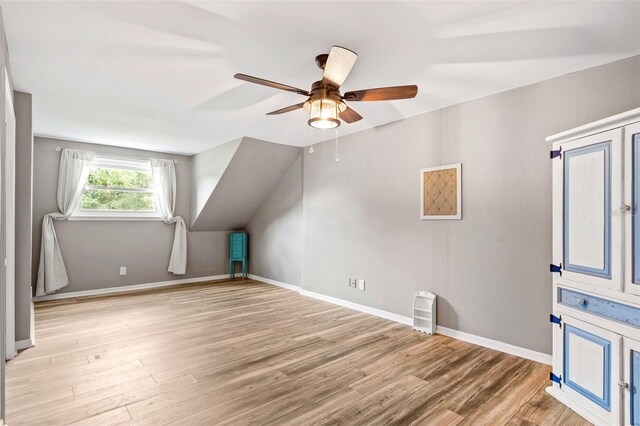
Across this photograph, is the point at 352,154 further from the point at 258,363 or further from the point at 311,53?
the point at 258,363

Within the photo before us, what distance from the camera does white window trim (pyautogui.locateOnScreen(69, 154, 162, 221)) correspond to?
533cm

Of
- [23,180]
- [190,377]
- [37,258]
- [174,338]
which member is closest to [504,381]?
[190,377]

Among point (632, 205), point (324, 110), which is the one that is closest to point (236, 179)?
point (324, 110)

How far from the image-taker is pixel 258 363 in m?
2.86

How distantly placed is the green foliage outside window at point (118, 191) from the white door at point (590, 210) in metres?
6.11

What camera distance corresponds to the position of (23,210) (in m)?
3.16

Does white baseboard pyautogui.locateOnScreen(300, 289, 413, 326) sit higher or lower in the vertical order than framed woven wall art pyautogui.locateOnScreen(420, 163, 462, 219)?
lower

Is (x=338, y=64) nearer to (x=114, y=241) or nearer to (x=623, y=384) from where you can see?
(x=623, y=384)

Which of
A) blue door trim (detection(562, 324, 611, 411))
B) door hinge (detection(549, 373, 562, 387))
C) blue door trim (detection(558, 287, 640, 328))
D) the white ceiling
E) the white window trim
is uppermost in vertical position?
the white ceiling

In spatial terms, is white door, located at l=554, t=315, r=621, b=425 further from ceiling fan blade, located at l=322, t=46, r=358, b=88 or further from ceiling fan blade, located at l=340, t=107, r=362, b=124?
ceiling fan blade, located at l=322, t=46, r=358, b=88

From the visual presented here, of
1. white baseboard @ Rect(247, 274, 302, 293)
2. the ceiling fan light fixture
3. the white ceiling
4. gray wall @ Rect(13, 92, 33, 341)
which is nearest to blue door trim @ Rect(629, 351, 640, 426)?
the white ceiling

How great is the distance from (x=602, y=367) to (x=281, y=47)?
3.00m

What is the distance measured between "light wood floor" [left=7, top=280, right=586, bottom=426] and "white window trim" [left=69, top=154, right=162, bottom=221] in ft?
5.72

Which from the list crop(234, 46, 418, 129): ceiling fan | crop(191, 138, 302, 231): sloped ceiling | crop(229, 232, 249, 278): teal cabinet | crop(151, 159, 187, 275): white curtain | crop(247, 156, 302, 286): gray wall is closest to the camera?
crop(234, 46, 418, 129): ceiling fan
